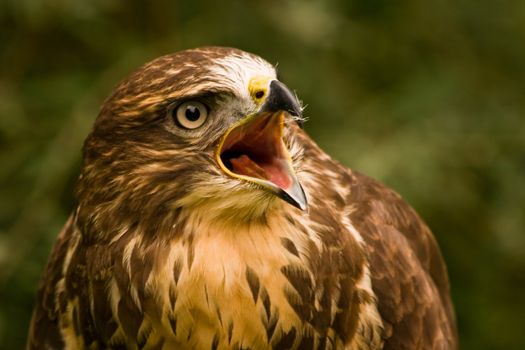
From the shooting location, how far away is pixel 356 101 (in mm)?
5566

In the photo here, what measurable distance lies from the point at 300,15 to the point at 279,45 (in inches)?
10.0

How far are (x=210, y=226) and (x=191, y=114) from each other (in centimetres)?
32

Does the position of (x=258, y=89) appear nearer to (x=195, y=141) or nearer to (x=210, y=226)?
(x=195, y=141)

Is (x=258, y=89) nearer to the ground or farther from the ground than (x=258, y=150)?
farther from the ground

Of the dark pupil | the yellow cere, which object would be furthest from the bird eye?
the yellow cere

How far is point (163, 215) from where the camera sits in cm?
323

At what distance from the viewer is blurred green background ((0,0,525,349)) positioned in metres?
4.98

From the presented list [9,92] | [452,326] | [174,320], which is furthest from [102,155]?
[9,92]

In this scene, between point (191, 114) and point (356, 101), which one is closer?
point (191, 114)

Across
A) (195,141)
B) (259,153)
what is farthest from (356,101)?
(195,141)

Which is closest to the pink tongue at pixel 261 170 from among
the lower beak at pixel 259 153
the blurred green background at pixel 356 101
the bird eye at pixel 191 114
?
the lower beak at pixel 259 153

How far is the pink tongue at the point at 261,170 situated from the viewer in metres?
3.12

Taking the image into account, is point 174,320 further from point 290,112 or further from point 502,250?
point 502,250

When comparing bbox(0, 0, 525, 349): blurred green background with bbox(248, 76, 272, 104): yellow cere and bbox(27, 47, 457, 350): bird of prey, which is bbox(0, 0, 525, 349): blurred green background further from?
bbox(248, 76, 272, 104): yellow cere
